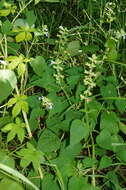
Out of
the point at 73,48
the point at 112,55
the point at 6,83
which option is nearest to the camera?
the point at 6,83

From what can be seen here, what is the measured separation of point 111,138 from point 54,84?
256 mm

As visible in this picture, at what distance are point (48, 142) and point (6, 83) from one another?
0.86ft

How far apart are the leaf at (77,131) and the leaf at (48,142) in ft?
0.26

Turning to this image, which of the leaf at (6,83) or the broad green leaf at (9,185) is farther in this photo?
the broad green leaf at (9,185)

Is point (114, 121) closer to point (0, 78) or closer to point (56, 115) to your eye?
point (56, 115)

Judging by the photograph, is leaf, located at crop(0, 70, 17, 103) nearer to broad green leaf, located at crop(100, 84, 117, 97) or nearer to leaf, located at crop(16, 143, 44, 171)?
leaf, located at crop(16, 143, 44, 171)

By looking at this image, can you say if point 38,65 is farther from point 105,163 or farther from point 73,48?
point 105,163

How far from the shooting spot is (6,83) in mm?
919

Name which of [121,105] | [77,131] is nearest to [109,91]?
[121,105]

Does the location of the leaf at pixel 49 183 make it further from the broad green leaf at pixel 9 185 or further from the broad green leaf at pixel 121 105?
the broad green leaf at pixel 121 105

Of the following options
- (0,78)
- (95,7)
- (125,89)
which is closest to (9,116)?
(0,78)

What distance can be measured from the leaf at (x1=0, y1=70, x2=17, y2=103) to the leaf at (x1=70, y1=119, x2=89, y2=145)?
23 cm

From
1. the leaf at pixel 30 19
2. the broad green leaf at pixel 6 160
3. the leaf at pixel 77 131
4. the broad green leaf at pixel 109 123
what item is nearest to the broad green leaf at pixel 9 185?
the broad green leaf at pixel 6 160

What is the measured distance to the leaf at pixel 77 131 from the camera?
1016 millimetres
